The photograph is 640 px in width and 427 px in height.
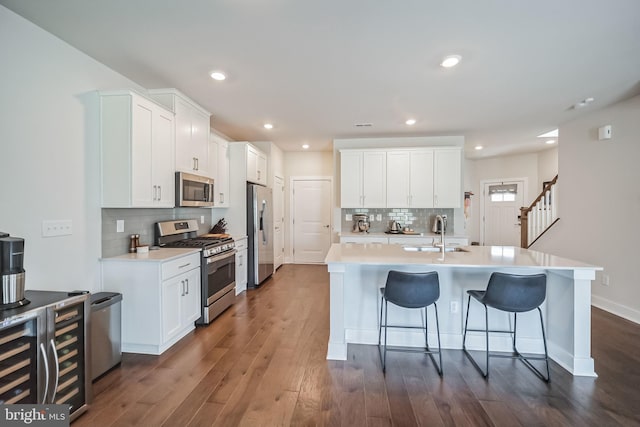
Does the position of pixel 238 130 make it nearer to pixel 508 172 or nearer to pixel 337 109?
pixel 337 109

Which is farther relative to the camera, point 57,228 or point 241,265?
point 241,265

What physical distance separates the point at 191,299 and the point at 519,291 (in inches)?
117

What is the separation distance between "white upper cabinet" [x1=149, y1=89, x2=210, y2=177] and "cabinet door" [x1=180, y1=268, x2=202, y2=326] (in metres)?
1.19

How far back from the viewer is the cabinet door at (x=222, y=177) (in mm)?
4304

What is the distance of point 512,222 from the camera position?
7.11 meters

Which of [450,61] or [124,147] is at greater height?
[450,61]

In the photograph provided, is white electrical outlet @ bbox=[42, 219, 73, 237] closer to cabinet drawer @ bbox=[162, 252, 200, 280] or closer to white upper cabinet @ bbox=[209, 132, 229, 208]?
cabinet drawer @ bbox=[162, 252, 200, 280]

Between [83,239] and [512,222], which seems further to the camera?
[512,222]

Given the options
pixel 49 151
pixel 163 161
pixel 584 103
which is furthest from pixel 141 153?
pixel 584 103

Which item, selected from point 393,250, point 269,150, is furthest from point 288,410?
point 269,150

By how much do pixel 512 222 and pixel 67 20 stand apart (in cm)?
848

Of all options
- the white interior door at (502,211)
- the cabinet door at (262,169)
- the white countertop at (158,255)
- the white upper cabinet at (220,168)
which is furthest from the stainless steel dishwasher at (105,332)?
the white interior door at (502,211)

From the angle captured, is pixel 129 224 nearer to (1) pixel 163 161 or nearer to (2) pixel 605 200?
(1) pixel 163 161

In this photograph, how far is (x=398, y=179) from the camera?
16.2 feet
